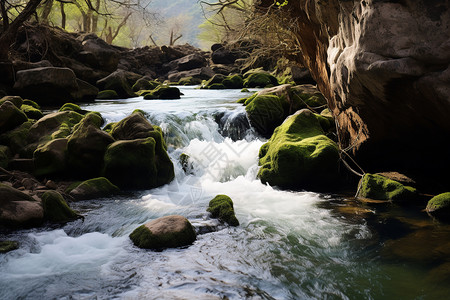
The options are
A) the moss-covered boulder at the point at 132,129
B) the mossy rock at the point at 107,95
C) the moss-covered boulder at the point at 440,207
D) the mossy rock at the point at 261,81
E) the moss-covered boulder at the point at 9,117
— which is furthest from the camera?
the mossy rock at the point at 261,81

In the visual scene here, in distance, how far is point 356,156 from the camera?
6.88 meters

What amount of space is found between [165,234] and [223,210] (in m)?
1.22

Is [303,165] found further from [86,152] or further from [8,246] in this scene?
[8,246]

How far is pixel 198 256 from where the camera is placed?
4309 millimetres

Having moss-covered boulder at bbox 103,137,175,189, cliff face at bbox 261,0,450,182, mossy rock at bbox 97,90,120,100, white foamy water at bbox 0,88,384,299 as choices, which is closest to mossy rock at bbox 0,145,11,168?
moss-covered boulder at bbox 103,137,175,189

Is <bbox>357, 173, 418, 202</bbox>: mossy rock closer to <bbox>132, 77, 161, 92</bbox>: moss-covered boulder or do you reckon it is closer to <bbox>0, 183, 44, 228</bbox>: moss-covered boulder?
<bbox>0, 183, 44, 228</bbox>: moss-covered boulder

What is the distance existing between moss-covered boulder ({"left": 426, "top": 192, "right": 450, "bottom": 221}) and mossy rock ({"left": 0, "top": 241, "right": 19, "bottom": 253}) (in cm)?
566

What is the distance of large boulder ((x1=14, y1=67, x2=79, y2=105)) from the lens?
43.7ft

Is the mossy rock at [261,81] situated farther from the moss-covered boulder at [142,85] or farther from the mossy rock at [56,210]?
the mossy rock at [56,210]

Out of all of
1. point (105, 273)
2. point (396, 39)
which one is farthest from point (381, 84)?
point (105, 273)

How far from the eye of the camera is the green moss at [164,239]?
4.55 m

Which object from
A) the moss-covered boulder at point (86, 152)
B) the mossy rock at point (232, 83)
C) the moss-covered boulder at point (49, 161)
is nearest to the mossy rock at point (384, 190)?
the moss-covered boulder at point (86, 152)

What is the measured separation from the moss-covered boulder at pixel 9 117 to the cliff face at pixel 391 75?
22.9ft

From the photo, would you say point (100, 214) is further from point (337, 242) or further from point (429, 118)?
point (429, 118)
